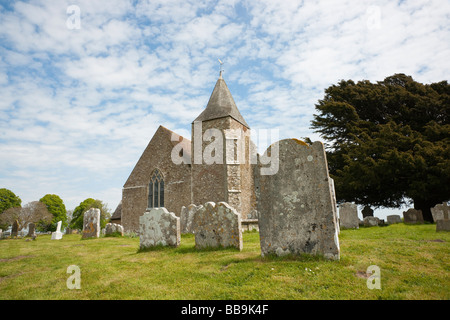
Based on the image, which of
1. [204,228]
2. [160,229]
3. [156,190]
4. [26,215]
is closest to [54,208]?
[26,215]

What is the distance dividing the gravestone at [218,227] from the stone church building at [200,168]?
10.1 m

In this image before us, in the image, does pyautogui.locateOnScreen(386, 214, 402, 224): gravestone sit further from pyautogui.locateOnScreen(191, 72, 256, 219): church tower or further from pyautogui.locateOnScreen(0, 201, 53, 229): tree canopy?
pyautogui.locateOnScreen(0, 201, 53, 229): tree canopy

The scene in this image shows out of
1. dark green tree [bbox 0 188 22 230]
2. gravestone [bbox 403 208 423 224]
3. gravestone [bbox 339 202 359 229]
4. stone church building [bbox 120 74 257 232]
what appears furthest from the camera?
dark green tree [bbox 0 188 22 230]

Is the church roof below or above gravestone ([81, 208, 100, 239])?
above

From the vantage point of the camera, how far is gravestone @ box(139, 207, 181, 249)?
847 cm

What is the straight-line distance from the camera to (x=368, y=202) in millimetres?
21047

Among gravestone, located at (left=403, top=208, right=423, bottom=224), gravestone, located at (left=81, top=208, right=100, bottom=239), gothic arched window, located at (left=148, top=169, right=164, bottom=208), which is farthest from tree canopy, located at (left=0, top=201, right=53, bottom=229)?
gravestone, located at (left=403, top=208, right=423, bottom=224)

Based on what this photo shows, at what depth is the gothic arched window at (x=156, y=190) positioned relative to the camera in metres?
→ 21.2

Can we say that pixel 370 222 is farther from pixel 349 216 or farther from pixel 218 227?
pixel 218 227

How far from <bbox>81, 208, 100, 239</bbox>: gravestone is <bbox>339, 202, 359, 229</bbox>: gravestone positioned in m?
13.5

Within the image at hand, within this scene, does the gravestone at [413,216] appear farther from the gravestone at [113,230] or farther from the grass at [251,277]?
the gravestone at [113,230]

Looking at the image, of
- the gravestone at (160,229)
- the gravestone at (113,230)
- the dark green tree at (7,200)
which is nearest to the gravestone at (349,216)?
the gravestone at (160,229)

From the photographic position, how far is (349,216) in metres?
13.1
